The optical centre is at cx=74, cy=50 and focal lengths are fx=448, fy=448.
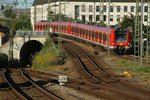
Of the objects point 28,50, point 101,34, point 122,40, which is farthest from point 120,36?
point 28,50

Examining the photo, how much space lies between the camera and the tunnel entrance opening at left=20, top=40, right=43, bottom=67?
6944cm

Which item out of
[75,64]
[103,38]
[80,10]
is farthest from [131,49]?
[80,10]

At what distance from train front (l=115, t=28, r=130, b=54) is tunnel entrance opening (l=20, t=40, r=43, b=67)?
2723cm

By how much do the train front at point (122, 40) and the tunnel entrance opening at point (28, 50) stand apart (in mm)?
27232

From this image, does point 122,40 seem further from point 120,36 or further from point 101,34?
point 101,34

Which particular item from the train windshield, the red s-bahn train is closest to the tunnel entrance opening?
the red s-bahn train

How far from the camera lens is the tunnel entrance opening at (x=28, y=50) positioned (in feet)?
228

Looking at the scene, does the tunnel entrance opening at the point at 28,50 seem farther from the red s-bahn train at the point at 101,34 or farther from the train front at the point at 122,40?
the train front at the point at 122,40

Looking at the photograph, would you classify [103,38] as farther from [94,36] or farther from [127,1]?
[127,1]

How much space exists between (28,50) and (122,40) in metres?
36.3

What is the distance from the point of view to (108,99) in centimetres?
1677

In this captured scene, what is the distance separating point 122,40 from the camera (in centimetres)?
4272

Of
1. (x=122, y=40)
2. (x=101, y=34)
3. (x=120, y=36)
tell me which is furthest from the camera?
(x=101, y=34)

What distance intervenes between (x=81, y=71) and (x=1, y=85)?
6.53 m
